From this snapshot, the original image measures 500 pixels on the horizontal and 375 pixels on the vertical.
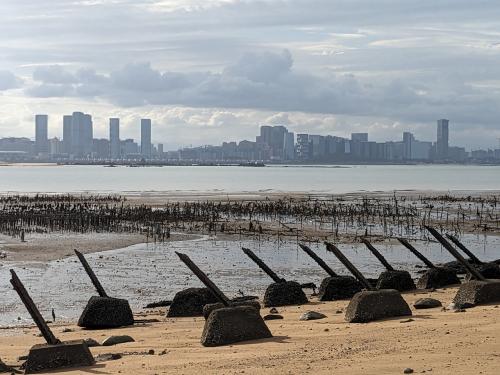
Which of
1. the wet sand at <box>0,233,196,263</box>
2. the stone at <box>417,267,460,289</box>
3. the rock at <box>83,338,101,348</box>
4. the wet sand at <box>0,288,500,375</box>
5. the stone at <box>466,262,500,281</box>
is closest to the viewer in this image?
the wet sand at <box>0,288,500,375</box>

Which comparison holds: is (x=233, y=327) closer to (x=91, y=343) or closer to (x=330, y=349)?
(x=330, y=349)

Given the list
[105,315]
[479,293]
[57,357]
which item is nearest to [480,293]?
[479,293]

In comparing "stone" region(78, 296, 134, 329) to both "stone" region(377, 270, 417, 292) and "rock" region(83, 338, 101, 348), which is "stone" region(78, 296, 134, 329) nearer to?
"rock" region(83, 338, 101, 348)

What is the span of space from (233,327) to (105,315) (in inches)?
205

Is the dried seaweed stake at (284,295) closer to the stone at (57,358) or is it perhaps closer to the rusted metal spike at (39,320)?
the rusted metal spike at (39,320)

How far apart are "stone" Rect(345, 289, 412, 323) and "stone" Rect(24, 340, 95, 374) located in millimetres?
5452

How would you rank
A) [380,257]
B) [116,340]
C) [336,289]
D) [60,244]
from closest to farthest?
[116,340] < [336,289] < [380,257] < [60,244]

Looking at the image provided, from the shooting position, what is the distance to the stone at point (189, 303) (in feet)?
64.2

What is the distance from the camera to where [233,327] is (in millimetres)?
13719

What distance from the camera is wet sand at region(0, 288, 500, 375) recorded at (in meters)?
11.1

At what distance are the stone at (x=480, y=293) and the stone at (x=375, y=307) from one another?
1.62 metres

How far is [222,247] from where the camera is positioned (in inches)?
1481

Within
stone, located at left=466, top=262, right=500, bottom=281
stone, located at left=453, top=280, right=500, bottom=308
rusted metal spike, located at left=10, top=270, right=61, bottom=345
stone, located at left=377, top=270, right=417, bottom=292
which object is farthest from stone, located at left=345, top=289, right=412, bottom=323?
stone, located at left=466, top=262, right=500, bottom=281

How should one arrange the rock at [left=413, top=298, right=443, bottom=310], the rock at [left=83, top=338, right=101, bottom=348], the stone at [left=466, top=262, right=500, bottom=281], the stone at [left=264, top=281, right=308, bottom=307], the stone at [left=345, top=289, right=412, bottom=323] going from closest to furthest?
1. the rock at [left=83, top=338, right=101, bottom=348]
2. the stone at [left=345, top=289, right=412, bottom=323]
3. the rock at [left=413, top=298, right=443, bottom=310]
4. the stone at [left=264, top=281, right=308, bottom=307]
5. the stone at [left=466, top=262, right=500, bottom=281]
